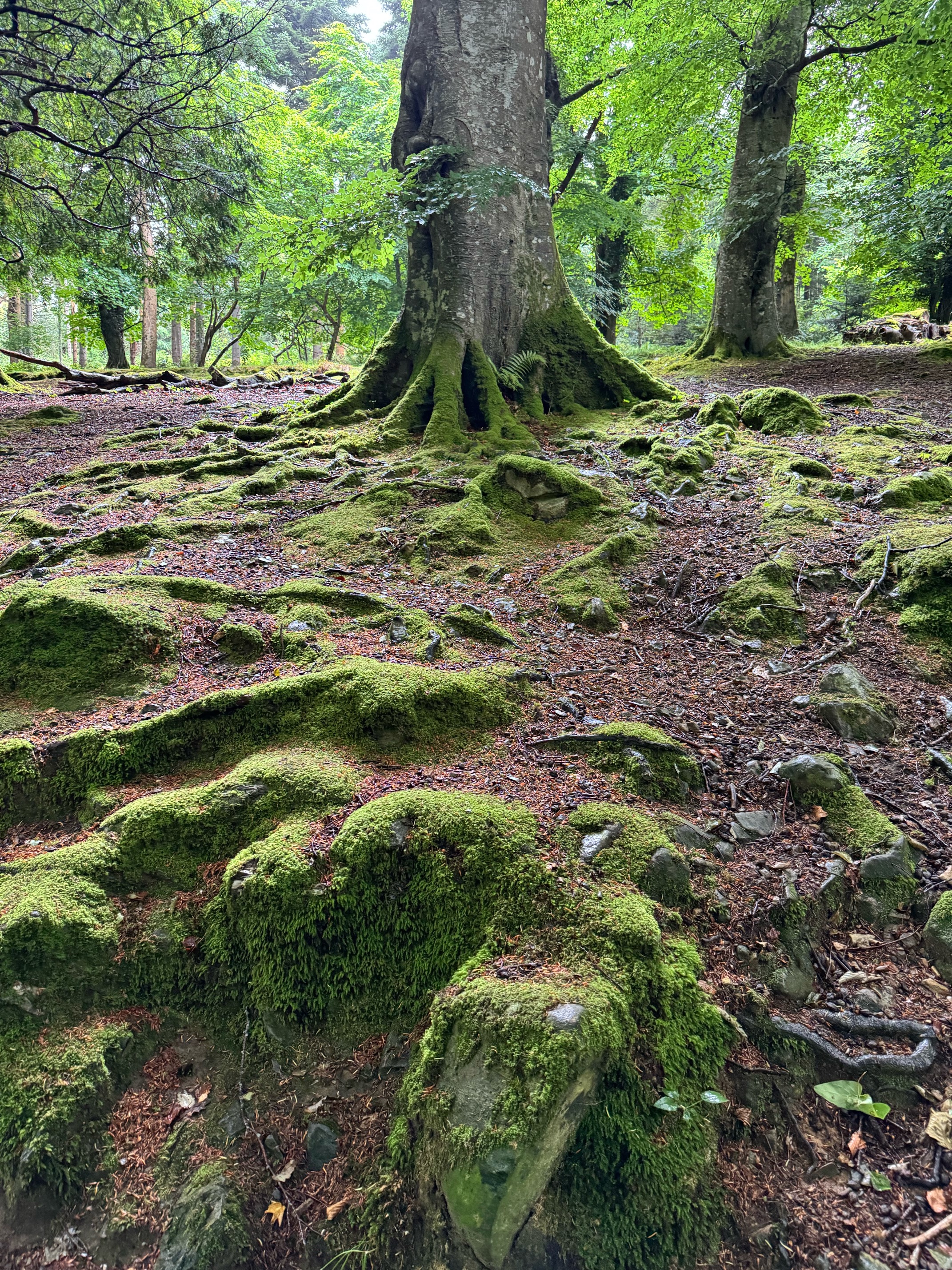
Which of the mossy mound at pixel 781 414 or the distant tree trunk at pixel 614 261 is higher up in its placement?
Result: the distant tree trunk at pixel 614 261

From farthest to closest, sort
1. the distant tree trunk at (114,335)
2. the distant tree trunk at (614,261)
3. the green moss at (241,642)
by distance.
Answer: the distant tree trunk at (614,261) < the distant tree trunk at (114,335) < the green moss at (241,642)

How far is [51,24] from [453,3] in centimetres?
598

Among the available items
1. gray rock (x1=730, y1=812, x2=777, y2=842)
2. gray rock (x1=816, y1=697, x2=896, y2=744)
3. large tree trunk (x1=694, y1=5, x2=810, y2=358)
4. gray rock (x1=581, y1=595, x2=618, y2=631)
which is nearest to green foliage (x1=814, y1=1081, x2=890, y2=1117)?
gray rock (x1=730, y1=812, x2=777, y2=842)

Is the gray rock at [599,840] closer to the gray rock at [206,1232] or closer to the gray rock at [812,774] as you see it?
the gray rock at [812,774]

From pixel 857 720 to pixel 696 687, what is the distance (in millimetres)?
817

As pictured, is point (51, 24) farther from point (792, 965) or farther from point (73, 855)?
point (792, 965)

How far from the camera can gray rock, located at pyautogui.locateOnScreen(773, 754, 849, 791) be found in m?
2.87

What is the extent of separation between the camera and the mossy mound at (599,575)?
4.44m

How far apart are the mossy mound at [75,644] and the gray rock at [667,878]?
9.35ft

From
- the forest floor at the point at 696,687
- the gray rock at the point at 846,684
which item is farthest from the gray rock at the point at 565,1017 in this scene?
the gray rock at the point at 846,684

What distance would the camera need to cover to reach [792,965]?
2.28 m

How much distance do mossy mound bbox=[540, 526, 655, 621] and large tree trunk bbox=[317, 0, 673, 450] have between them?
7.48 ft

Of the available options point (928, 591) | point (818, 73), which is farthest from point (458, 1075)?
point (818, 73)

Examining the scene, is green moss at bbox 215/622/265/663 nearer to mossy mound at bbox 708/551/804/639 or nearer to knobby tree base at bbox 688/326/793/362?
mossy mound at bbox 708/551/804/639
